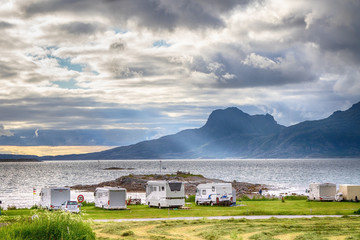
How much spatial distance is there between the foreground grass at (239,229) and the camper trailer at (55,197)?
1646 centimetres

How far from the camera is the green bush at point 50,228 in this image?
771 inches

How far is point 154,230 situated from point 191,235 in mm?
2964

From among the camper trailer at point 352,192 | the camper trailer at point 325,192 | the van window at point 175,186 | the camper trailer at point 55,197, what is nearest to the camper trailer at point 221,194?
the van window at point 175,186

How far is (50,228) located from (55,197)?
29004mm

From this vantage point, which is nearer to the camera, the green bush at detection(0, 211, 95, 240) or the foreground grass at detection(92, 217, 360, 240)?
the green bush at detection(0, 211, 95, 240)

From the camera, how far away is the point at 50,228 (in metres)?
20.2

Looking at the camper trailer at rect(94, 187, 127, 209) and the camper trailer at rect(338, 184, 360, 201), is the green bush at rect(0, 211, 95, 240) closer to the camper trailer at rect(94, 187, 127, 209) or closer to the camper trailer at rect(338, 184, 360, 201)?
the camper trailer at rect(94, 187, 127, 209)

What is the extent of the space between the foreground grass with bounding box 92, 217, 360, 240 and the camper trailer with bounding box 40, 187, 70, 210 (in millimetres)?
16464

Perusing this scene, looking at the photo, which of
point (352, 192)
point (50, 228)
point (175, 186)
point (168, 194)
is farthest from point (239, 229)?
point (352, 192)

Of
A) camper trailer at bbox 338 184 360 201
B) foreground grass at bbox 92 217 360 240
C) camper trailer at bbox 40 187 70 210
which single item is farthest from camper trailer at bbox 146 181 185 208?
camper trailer at bbox 338 184 360 201

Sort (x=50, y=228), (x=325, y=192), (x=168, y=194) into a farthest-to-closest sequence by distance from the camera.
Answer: (x=325, y=192), (x=168, y=194), (x=50, y=228)

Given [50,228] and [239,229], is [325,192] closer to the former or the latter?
[239,229]

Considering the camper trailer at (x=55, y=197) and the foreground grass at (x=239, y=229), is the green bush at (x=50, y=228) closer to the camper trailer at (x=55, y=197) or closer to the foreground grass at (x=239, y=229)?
the foreground grass at (x=239, y=229)

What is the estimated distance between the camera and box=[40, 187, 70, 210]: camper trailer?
47.9 meters
